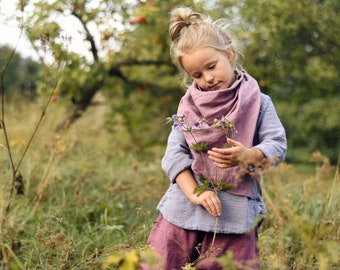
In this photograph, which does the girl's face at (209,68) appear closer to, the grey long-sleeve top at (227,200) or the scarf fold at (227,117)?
the scarf fold at (227,117)

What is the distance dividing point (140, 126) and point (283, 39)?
2.52 m

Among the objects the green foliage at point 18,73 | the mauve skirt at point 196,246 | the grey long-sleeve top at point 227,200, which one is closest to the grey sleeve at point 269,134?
the grey long-sleeve top at point 227,200

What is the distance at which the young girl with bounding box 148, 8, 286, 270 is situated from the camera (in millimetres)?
2135

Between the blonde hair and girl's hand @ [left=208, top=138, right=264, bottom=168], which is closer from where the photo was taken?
girl's hand @ [left=208, top=138, right=264, bottom=168]

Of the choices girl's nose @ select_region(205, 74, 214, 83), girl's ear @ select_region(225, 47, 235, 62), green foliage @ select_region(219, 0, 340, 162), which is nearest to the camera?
girl's nose @ select_region(205, 74, 214, 83)

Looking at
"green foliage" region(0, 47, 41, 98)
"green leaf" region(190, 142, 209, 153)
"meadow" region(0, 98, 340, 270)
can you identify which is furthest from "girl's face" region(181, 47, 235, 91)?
"green foliage" region(0, 47, 41, 98)

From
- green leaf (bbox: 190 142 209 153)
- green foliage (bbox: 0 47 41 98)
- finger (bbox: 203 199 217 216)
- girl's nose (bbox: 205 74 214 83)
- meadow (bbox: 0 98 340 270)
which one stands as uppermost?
girl's nose (bbox: 205 74 214 83)

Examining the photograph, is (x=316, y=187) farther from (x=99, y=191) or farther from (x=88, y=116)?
(x=88, y=116)

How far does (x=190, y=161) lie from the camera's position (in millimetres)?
2229

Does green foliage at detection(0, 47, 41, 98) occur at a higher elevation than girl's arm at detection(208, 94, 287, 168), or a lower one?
lower

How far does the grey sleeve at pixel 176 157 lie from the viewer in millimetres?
2219

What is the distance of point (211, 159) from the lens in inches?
83.4

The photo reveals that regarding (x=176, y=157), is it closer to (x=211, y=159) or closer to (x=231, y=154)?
(x=211, y=159)

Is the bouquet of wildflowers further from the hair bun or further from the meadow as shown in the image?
the hair bun
